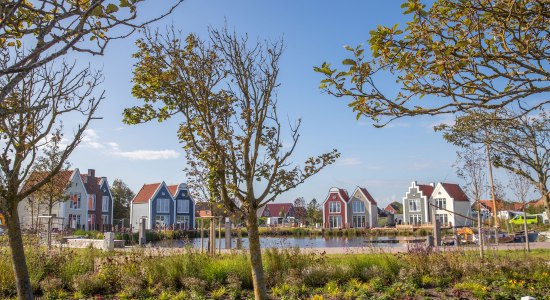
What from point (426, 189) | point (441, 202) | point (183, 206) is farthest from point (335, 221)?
point (183, 206)

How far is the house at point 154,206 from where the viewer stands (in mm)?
59094

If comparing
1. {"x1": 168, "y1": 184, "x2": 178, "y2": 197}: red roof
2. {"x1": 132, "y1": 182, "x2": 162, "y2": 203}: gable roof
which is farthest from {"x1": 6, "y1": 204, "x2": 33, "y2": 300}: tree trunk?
{"x1": 168, "y1": 184, "x2": 178, "y2": 197}: red roof

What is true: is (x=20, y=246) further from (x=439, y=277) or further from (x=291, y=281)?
(x=439, y=277)

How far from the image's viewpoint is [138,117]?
306 inches

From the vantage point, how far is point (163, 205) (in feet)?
199

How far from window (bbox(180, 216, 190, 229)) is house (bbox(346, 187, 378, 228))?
2257 centimetres

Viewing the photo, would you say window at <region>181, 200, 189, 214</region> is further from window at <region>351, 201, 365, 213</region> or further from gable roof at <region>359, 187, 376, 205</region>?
gable roof at <region>359, 187, 376, 205</region>

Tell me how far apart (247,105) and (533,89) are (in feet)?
14.1

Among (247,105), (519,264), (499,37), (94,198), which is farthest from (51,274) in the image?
(94,198)

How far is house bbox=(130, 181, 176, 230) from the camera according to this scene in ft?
194

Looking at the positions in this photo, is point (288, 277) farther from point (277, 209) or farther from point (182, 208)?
point (277, 209)

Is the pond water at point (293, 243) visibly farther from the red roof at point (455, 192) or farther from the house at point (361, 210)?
the house at point (361, 210)

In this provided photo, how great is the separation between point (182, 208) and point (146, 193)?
535cm

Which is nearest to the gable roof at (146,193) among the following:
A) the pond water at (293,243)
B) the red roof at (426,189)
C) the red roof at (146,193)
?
the red roof at (146,193)
